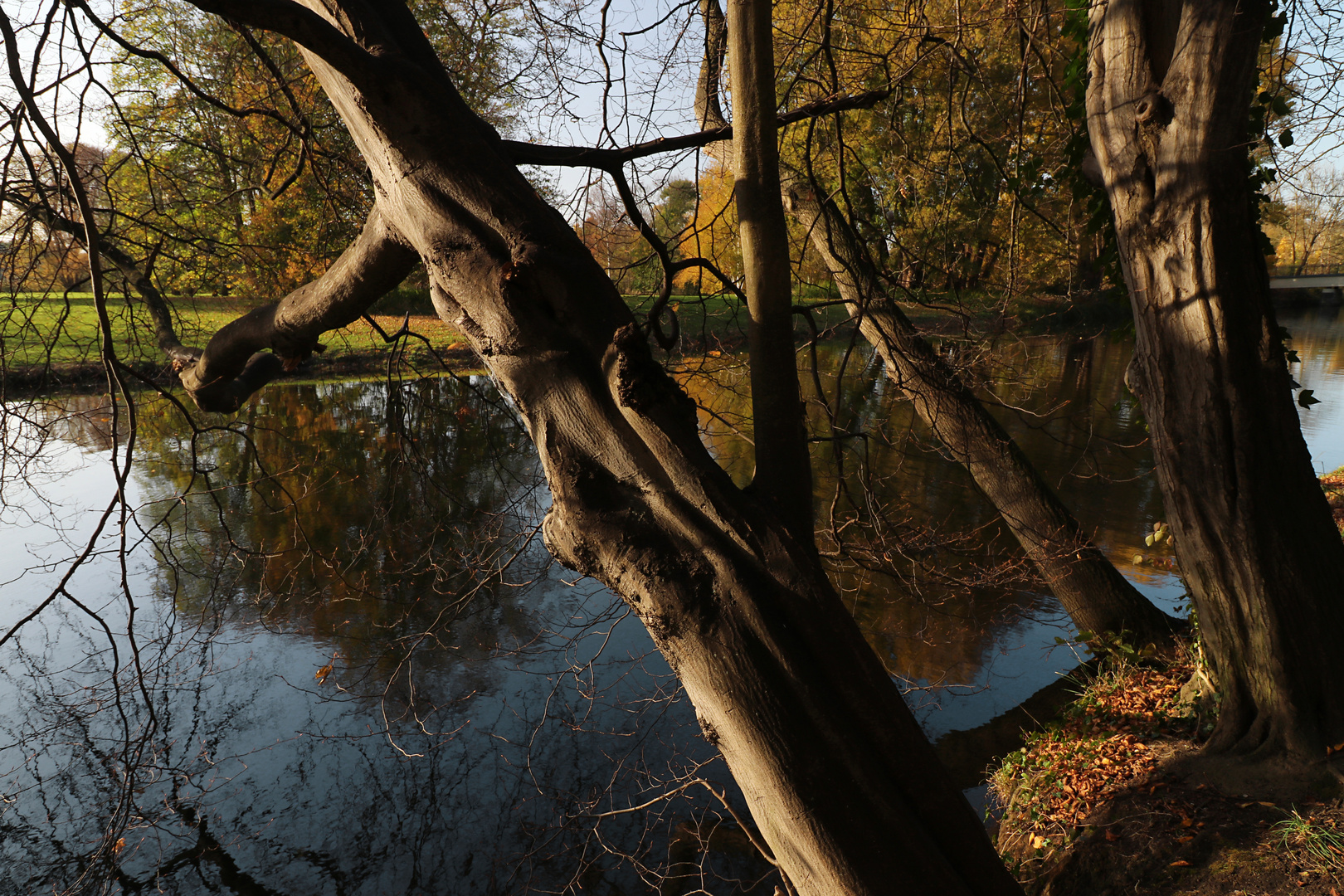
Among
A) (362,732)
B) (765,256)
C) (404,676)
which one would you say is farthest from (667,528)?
(404,676)

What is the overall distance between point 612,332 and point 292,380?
16987 millimetres

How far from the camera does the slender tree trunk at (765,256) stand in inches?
95.9

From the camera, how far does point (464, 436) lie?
39.4 feet

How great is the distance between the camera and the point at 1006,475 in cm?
554

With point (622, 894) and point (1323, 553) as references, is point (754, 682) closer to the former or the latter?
point (1323, 553)

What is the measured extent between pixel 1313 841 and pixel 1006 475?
2933mm

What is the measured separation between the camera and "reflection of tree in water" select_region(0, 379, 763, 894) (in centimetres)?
460

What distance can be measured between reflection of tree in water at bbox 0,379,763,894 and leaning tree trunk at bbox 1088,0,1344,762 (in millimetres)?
2623

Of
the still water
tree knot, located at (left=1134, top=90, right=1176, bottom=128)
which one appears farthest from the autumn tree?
tree knot, located at (left=1134, top=90, right=1176, bottom=128)

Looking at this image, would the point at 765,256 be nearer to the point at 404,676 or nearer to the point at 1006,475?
the point at 1006,475

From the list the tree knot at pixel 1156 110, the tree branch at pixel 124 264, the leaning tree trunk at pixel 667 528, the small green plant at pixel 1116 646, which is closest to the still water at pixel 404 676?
the tree branch at pixel 124 264

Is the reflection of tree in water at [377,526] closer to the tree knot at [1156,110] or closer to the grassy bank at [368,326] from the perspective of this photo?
the grassy bank at [368,326]

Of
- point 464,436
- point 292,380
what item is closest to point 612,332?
point 464,436

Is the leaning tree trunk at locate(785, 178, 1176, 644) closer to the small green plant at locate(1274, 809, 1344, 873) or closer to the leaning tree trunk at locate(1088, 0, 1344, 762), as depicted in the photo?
the leaning tree trunk at locate(1088, 0, 1344, 762)
